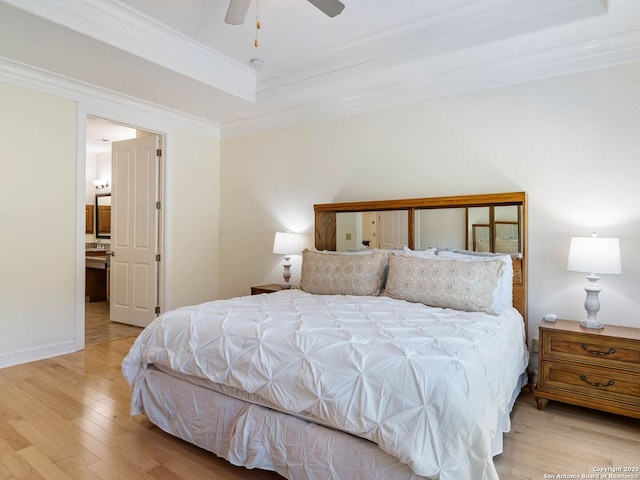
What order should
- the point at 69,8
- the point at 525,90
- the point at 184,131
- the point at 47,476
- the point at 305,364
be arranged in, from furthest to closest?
the point at 184,131 < the point at 525,90 < the point at 69,8 < the point at 47,476 < the point at 305,364

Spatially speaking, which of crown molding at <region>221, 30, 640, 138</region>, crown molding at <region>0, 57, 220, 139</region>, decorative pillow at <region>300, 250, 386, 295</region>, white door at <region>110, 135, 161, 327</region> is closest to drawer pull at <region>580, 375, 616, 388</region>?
decorative pillow at <region>300, 250, 386, 295</region>

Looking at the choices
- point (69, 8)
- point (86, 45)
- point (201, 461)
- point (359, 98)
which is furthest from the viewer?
point (359, 98)

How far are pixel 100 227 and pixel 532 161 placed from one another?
710 cm

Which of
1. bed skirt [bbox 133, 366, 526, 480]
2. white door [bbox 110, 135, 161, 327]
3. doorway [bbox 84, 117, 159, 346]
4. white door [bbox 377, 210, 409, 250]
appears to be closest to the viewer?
bed skirt [bbox 133, 366, 526, 480]

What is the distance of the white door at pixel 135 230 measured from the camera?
4.71 meters

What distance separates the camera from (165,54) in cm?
329

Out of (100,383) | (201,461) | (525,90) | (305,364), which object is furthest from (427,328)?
(100,383)

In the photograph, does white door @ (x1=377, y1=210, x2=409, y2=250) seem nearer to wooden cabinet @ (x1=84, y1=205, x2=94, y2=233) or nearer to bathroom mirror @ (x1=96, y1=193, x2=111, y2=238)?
bathroom mirror @ (x1=96, y1=193, x2=111, y2=238)

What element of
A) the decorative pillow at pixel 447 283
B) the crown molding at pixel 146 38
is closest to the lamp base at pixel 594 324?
the decorative pillow at pixel 447 283

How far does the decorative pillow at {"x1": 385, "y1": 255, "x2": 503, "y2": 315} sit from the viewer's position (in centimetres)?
264

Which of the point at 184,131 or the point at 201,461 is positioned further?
the point at 184,131

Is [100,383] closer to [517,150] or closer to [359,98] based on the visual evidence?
[359,98]

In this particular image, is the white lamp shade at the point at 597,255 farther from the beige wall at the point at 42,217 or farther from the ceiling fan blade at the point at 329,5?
the beige wall at the point at 42,217

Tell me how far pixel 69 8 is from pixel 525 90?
3.39 metres
